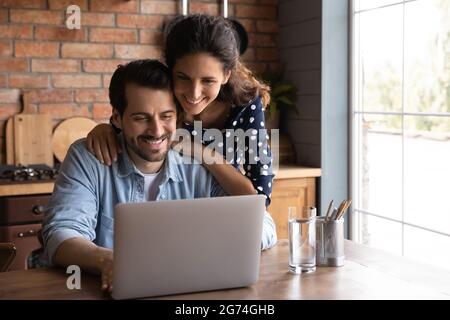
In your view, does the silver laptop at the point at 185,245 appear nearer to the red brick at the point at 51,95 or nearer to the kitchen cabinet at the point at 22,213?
the kitchen cabinet at the point at 22,213

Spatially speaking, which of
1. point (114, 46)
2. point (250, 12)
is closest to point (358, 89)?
point (250, 12)

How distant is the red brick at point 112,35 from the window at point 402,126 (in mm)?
1372

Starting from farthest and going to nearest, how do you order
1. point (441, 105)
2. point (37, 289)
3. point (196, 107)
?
1. point (441, 105)
2. point (196, 107)
3. point (37, 289)

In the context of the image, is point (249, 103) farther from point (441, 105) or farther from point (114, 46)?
point (114, 46)

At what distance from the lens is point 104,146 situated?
200 centimetres

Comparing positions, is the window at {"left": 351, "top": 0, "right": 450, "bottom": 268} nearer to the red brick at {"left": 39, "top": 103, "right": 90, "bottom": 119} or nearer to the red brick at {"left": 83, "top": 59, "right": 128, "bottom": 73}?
the red brick at {"left": 83, "top": 59, "right": 128, "bottom": 73}

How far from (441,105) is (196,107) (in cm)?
166

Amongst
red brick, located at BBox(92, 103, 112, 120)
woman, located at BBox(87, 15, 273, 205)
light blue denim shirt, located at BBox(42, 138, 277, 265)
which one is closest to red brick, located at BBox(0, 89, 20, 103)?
red brick, located at BBox(92, 103, 112, 120)

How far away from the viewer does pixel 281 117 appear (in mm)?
4281

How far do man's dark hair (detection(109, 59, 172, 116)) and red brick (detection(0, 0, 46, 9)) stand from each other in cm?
184

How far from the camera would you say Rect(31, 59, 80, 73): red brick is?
12.0 feet

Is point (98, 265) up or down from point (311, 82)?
down

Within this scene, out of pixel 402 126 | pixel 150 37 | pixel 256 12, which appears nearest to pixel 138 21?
pixel 150 37

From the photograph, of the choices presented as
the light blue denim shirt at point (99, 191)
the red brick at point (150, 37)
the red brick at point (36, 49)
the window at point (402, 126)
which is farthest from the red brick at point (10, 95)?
the window at point (402, 126)
